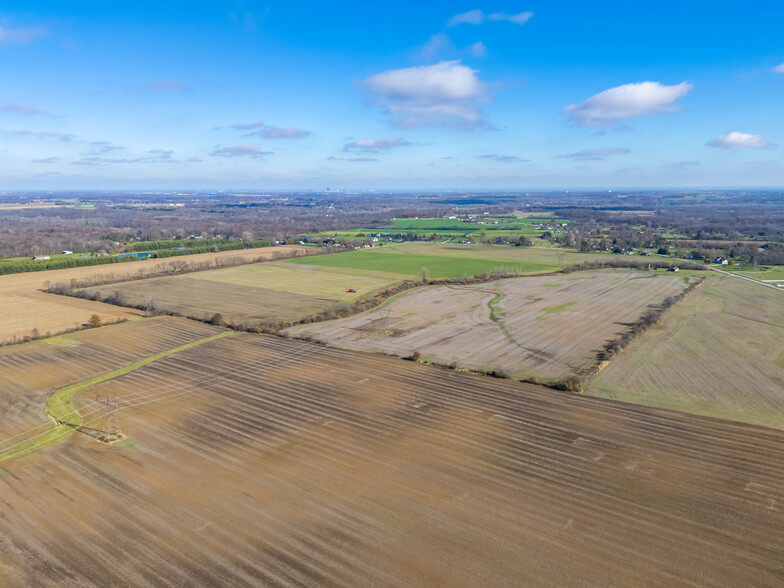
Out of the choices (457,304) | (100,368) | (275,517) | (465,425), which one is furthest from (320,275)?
(275,517)

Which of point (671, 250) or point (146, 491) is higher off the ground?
point (671, 250)

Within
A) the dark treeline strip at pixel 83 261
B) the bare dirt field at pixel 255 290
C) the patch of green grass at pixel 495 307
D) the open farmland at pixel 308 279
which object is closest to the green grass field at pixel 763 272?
the open farmland at pixel 308 279

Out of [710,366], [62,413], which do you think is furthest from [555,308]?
[62,413]

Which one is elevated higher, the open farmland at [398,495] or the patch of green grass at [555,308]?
the patch of green grass at [555,308]

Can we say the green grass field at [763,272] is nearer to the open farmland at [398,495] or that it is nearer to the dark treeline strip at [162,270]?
the open farmland at [398,495]

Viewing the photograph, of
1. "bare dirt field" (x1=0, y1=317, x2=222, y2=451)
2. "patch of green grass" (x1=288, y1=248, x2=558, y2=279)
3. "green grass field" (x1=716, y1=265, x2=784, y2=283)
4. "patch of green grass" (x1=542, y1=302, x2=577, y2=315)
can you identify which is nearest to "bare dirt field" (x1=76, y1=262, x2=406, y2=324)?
"patch of green grass" (x1=288, y1=248, x2=558, y2=279)

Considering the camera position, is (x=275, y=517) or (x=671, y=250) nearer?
(x=275, y=517)

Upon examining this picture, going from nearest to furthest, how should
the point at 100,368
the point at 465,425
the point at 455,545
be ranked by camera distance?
the point at 455,545 < the point at 465,425 < the point at 100,368

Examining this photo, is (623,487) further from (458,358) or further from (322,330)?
(322,330)
